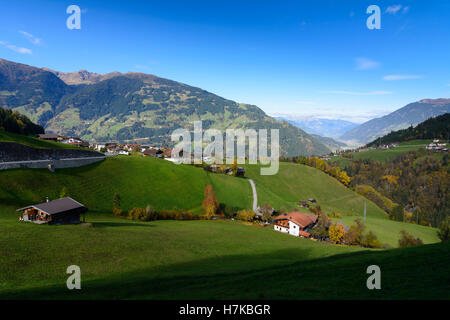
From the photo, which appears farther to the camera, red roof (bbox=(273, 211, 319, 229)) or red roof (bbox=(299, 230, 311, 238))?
red roof (bbox=(273, 211, 319, 229))

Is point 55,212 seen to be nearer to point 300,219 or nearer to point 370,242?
point 300,219

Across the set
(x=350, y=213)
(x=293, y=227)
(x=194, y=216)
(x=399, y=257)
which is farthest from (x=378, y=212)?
(x=399, y=257)

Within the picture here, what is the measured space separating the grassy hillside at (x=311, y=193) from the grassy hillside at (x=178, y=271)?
71.5 metres

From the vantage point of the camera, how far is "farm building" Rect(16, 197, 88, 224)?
43281 millimetres

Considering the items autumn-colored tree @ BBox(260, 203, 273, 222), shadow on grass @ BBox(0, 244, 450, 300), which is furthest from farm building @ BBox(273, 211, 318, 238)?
shadow on grass @ BBox(0, 244, 450, 300)

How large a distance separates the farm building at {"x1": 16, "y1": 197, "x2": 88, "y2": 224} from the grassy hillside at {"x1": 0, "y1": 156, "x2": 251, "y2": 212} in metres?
15.1

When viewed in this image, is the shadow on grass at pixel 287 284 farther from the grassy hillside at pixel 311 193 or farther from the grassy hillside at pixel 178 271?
the grassy hillside at pixel 311 193

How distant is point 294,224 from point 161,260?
55.5m

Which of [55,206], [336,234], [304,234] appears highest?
[55,206]

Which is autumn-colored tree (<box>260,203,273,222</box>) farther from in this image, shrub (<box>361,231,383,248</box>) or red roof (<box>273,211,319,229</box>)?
shrub (<box>361,231,383,248</box>)

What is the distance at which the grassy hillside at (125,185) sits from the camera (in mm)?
60469

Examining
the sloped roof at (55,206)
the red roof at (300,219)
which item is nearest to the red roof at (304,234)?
the red roof at (300,219)

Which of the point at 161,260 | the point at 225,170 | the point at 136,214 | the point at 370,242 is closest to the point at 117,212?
A: the point at 136,214

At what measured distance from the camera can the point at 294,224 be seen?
7769 cm
